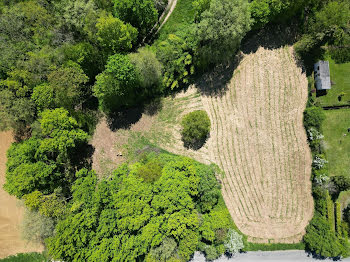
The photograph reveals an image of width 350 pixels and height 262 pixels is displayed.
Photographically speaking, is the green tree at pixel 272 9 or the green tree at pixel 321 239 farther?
the green tree at pixel 321 239

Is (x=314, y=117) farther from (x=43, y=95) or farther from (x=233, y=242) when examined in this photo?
(x=43, y=95)

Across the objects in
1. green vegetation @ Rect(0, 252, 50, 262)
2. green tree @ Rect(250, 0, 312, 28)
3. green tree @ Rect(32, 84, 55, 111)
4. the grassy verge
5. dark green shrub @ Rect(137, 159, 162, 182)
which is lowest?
green vegetation @ Rect(0, 252, 50, 262)

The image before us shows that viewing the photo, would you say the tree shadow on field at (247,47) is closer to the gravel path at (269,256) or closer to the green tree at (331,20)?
the green tree at (331,20)

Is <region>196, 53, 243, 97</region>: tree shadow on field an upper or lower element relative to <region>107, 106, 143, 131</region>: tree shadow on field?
upper

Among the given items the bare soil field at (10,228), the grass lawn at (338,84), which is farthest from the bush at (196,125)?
the bare soil field at (10,228)

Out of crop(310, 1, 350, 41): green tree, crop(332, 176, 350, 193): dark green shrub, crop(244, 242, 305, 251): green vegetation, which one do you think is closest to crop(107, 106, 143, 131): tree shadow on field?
crop(244, 242, 305, 251): green vegetation

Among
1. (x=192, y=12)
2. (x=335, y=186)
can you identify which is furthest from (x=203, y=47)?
(x=335, y=186)

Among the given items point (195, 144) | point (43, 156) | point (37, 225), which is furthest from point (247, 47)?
point (37, 225)

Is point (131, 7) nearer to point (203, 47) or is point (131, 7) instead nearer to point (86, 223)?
point (203, 47)

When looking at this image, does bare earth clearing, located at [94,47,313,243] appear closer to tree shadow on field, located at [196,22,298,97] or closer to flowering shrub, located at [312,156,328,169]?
tree shadow on field, located at [196,22,298,97]
